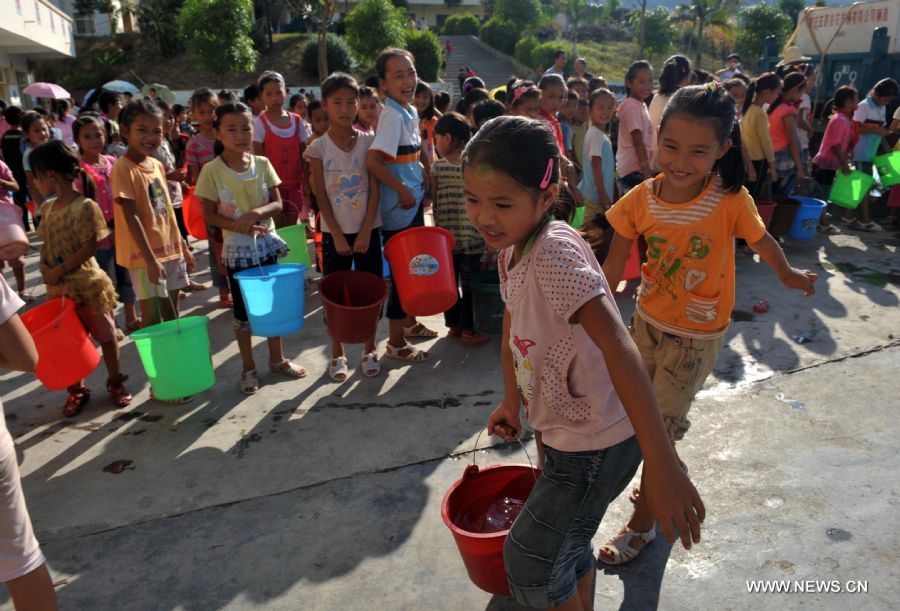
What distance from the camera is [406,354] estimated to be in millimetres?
4336

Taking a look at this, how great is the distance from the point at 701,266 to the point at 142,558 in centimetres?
248

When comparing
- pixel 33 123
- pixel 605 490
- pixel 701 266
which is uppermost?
pixel 33 123

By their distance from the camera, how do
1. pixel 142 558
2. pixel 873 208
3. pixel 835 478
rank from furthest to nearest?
pixel 873 208 < pixel 835 478 < pixel 142 558

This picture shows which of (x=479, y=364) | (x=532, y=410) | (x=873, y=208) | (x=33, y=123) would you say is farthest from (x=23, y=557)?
(x=873, y=208)

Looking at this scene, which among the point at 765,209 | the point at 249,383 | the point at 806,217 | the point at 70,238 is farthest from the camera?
the point at 806,217

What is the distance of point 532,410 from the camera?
68.9 inches

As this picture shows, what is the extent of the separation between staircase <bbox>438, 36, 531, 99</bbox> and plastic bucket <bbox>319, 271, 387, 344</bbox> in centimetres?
3427

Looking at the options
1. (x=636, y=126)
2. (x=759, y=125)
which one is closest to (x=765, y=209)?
(x=759, y=125)

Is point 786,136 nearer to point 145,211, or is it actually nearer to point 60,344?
point 145,211

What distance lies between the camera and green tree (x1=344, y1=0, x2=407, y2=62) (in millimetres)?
30359

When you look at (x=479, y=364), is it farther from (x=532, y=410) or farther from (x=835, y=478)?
(x=532, y=410)

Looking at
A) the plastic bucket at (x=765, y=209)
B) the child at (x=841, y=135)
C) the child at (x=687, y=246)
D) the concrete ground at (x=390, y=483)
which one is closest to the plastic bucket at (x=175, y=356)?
the concrete ground at (x=390, y=483)

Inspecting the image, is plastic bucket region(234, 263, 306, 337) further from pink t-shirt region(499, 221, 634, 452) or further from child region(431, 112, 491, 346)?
pink t-shirt region(499, 221, 634, 452)

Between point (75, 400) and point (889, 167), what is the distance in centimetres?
816
